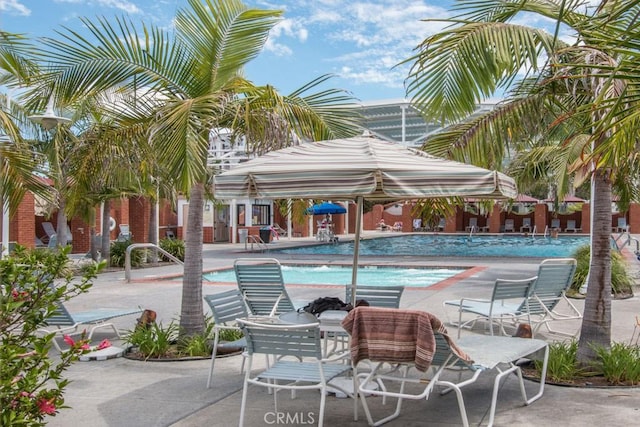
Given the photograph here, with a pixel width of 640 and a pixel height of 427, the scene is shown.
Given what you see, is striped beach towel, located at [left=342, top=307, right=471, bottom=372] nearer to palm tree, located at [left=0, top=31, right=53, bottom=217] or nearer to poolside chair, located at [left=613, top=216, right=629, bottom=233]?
palm tree, located at [left=0, top=31, right=53, bottom=217]

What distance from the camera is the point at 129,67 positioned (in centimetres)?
688

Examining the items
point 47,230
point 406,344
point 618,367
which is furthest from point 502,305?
point 47,230

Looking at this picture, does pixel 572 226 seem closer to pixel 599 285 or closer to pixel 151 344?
pixel 599 285

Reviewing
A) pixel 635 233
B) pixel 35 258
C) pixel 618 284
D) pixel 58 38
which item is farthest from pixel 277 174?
pixel 635 233

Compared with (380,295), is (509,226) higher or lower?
higher

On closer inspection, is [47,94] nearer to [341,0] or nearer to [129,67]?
[129,67]

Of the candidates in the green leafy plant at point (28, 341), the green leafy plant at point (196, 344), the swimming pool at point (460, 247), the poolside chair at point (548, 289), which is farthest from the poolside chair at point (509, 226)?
the green leafy plant at point (28, 341)

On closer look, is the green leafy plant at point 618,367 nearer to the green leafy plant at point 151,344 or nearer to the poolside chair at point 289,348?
the poolside chair at point 289,348

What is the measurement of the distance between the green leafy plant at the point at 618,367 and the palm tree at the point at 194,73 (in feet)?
11.8

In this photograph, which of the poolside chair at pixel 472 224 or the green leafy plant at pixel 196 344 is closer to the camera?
the green leafy plant at pixel 196 344

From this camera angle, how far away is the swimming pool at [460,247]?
26.8 metres

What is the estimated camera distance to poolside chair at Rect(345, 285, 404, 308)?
639 cm

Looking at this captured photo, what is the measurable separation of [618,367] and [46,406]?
15.1 ft

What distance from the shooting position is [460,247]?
3159cm
